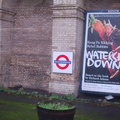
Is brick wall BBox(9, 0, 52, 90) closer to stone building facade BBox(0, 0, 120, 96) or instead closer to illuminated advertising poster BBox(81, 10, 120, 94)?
stone building facade BBox(0, 0, 120, 96)

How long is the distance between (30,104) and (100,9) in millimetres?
4618

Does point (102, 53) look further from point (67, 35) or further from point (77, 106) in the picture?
point (77, 106)

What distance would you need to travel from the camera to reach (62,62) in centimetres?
1070

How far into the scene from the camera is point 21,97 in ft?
35.5

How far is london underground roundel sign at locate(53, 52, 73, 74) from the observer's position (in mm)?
10562

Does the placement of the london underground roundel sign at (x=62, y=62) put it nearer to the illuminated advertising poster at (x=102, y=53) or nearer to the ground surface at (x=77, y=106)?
the illuminated advertising poster at (x=102, y=53)

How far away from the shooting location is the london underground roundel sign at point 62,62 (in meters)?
10.6

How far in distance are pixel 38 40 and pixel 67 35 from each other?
6.35 feet

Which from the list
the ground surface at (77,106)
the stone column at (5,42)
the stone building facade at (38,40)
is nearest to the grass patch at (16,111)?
the ground surface at (77,106)

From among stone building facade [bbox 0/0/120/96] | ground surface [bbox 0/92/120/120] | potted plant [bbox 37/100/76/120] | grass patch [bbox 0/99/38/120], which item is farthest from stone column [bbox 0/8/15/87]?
potted plant [bbox 37/100/76/120]

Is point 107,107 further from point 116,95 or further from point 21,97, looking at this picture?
point 21,97

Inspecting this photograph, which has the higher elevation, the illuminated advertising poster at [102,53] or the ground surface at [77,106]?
the illuminated advertising poster at [102,53]

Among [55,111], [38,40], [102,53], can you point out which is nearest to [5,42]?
[38,40]

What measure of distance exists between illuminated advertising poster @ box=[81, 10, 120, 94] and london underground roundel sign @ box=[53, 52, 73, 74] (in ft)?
2.38
